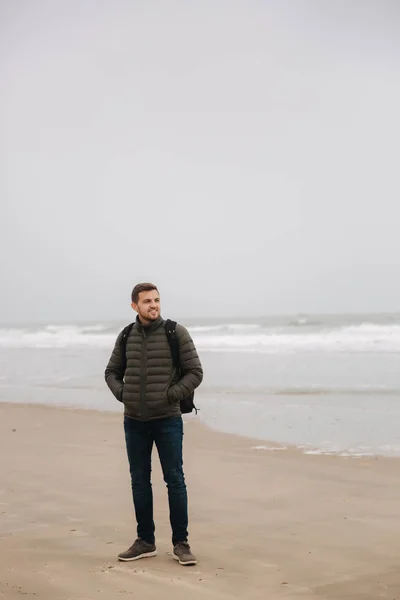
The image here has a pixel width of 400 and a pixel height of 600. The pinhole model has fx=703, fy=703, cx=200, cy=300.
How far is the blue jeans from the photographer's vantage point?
4457mm

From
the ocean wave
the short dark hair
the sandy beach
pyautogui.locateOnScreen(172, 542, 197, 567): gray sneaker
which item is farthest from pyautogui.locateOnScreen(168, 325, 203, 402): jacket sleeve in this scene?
the ocean wave

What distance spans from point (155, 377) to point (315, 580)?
1.53 meters

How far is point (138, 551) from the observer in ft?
14.9

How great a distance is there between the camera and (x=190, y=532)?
17.3 feet

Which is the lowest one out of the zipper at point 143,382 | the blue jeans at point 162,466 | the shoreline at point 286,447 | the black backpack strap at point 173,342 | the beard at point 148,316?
the shoreline at point 286,447

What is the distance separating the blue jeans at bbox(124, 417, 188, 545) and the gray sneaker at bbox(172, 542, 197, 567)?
0.04 m

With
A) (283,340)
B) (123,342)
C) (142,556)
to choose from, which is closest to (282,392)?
(142,556)

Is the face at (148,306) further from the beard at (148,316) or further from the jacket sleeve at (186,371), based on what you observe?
the jacket sleeve at (186,371)

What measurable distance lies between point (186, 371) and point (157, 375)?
18cm

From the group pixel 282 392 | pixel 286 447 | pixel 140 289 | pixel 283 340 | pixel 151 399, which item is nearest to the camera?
pixel 151 399

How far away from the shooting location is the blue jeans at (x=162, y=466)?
14.6ft

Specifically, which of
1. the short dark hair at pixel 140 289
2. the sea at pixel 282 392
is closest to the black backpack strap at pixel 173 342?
the short dark hair at pixel 140 289

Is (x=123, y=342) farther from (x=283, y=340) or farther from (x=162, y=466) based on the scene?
(x=283, y=340)

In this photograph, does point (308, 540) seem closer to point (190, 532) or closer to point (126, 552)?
point (190, 532)
